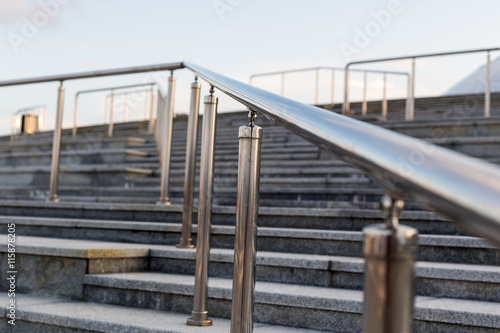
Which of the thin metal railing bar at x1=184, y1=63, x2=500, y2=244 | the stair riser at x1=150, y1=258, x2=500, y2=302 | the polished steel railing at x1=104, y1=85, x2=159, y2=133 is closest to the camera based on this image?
the thin metal railing bar at x1=184, y1=63, x2=500, y2=244

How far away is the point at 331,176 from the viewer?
457 cm

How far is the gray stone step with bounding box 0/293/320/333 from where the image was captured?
2.09 m

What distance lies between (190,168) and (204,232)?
0.98 metres

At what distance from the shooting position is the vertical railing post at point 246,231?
5.08ft

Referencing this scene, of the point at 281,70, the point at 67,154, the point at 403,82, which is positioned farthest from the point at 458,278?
the point at 281,70

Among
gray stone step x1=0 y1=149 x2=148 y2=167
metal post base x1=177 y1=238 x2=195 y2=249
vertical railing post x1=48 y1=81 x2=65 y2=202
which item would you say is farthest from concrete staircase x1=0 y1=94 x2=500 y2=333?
gray stone step x1=0 y1=149 x2=148 y2=167

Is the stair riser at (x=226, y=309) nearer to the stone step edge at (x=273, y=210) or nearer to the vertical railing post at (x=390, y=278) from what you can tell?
the stone step edge at (x=273, y=210)

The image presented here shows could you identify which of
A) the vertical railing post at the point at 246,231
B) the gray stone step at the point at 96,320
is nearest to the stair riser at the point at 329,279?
the gray stone step at the point at 96,320

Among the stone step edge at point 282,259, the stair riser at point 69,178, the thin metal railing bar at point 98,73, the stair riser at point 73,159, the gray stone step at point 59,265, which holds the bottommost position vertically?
the gray stone step at point 59,265

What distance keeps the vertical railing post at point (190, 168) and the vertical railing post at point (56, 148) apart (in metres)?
1.65

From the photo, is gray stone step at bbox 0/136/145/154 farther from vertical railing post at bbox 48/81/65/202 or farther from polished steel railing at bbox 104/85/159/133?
vertical railing post at bbox 48/81/65/202

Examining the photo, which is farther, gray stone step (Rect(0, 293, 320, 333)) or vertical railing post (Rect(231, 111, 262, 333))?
gray stone step (Rect(0, 293, 320, 333))

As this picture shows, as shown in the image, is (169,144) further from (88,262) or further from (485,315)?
(485,315)

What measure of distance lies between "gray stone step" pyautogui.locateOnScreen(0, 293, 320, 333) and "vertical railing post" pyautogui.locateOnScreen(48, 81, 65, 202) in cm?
182
